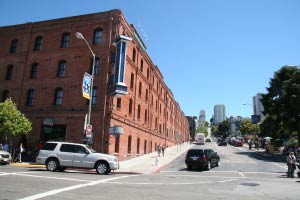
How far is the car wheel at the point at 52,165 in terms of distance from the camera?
59.2 ft

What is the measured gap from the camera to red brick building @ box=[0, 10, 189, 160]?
2664cm

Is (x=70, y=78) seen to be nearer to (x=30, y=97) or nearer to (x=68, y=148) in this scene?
(x=30, y=97)

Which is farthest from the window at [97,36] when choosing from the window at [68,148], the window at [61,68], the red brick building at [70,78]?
the window at [68,148]

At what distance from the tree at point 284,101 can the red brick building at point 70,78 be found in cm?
2219

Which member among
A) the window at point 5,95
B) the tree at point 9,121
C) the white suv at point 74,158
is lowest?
the white suv at point 74,158

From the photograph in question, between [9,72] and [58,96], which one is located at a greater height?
[9,72]

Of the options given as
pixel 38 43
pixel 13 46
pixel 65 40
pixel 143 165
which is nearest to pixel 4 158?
pixel 143 165

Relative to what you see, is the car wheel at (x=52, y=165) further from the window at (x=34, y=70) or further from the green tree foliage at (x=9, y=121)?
the window at (x=34, y=70)

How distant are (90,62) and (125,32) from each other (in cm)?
533

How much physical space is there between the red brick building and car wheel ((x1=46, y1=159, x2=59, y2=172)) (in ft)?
25.0

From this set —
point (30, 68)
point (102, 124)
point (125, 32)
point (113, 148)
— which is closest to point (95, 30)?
point (125, 32)

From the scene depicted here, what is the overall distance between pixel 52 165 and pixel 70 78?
12.4 m

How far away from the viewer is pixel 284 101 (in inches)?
1640

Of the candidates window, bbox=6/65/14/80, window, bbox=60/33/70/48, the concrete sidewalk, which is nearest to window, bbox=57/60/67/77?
window, bbox=60/33/70/48
